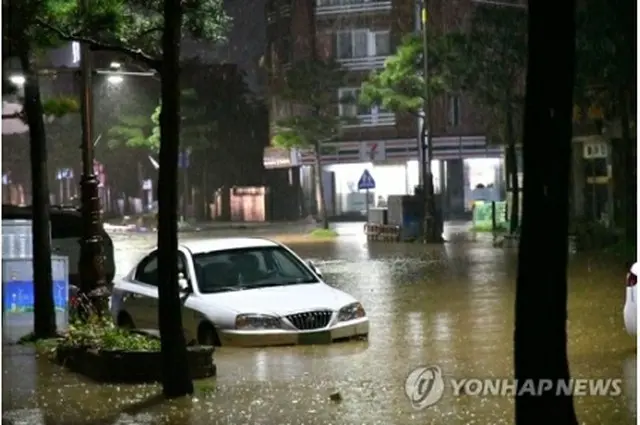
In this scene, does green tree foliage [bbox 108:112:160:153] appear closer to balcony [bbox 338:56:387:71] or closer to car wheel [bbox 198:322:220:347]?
balcony [bbox 338:56:387:71]

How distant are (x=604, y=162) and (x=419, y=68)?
7669mm

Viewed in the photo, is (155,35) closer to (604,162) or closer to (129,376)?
(129,376)

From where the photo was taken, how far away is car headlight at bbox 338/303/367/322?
1401 cm

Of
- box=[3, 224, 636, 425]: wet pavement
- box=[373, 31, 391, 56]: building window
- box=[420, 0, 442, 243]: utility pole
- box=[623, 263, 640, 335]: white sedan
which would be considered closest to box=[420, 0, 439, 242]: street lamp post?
box=[420, 0, 442, 243]: utility pole

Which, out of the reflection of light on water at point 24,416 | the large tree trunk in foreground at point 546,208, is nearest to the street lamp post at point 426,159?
the reflection of light on water at point 24,416

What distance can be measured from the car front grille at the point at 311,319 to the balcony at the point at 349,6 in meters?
48.2

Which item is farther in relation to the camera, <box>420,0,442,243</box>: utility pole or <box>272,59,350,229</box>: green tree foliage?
<box>272,59,350,229</box>: green tree foliage

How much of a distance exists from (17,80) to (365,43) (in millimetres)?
46915

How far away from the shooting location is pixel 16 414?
9617 mm

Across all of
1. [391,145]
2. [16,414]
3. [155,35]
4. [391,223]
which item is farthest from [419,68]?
[16,414]

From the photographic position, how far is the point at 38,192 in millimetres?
14234

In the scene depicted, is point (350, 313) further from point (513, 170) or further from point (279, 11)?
point (279, 11)

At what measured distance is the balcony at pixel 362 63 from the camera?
2381 inches

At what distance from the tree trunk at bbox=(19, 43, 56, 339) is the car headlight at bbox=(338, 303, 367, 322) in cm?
364
